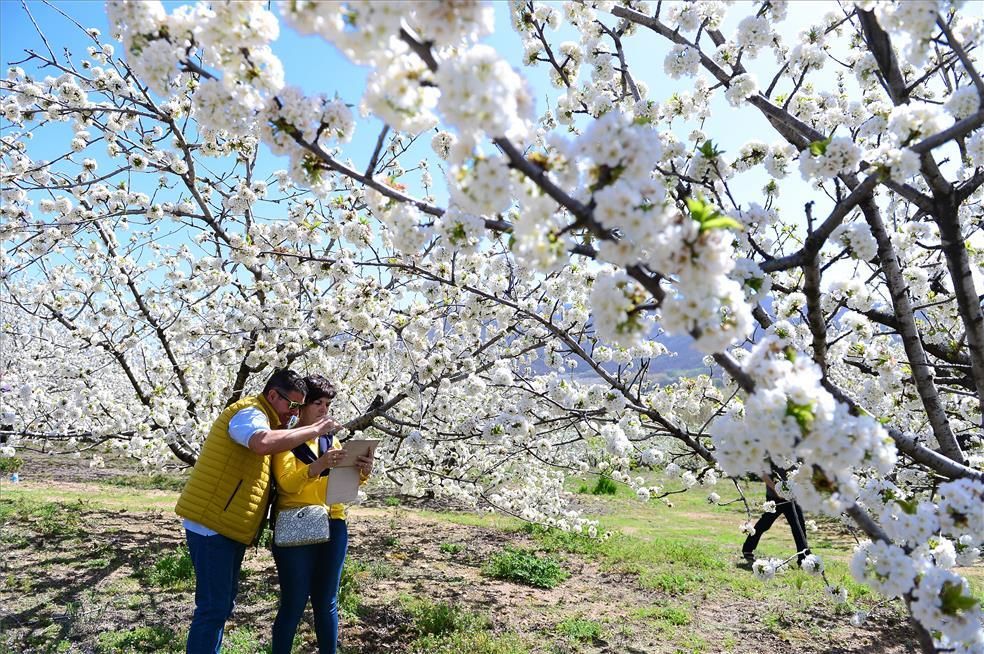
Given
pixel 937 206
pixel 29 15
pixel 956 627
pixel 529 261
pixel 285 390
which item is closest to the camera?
pixel 529 261

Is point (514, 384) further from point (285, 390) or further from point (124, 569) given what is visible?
point (124, 569)

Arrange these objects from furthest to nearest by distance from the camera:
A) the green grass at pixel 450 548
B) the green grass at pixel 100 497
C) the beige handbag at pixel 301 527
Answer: the green grass at pixel 100 497, the green grass at pixel 450 548, the beige handbag at pixel 301 527

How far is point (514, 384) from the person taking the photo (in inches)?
193

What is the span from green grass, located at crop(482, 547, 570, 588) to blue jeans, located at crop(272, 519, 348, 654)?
3741 mm

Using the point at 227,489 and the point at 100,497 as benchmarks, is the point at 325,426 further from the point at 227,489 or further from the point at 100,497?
the point at 100,497

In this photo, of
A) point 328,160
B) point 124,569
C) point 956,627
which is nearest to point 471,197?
point 328,160

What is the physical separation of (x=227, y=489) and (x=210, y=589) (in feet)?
1.78

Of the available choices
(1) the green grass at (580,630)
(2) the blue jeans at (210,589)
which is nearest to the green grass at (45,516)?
(2) the blue jeans at (210,589)

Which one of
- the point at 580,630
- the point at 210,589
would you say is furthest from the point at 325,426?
the point at 580,630

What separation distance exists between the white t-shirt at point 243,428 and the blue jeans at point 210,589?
34 mm

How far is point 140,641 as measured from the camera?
14.4 ft

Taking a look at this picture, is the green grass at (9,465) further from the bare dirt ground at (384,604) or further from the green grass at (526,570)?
the green grass at (526,570)

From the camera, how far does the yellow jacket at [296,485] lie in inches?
136

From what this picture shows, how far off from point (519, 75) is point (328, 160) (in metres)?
0.69
